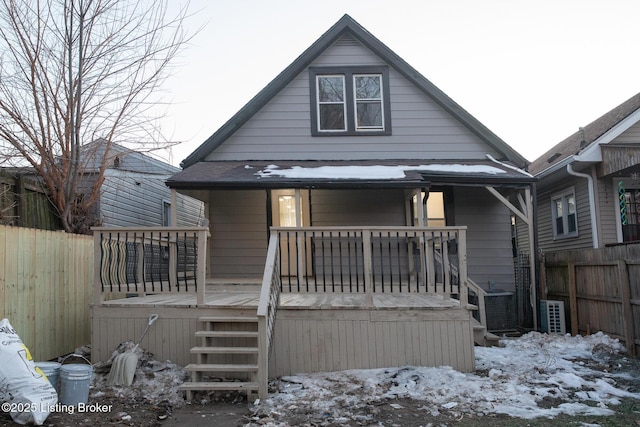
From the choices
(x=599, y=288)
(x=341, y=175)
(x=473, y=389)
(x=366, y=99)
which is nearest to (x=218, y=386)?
(x=473, y=389)

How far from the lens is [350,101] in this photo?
10039 millimetres

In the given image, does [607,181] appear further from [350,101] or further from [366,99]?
[350,101]

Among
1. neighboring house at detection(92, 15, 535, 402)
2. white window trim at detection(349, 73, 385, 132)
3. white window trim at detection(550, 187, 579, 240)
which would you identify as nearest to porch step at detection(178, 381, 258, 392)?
neighboring house at detection(92, 15, 535, 402)

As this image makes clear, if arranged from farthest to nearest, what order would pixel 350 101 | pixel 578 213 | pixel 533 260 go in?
pixel 578 213 → pixel 350 101 → pixel 533 260

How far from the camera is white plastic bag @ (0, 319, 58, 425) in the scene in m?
3.76

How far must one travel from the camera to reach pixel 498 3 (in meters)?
11.6

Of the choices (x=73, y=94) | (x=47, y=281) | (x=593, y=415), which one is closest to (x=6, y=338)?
(x=47, y=281)

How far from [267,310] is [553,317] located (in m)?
6.28

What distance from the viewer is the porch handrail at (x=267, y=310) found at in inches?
186

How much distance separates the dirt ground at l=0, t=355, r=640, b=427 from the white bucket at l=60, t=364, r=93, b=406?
Result: 0.45ft

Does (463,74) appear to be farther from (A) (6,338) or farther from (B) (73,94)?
(A) (6,338)

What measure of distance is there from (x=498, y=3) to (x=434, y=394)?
10.5 metres

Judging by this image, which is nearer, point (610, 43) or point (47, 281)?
point (47, 281)

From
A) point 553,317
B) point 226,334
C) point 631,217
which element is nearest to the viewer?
point 226,334
